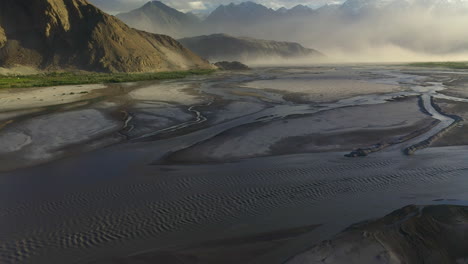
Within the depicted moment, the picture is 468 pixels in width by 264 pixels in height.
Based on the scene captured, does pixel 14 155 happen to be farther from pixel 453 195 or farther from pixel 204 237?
pixel 453 195

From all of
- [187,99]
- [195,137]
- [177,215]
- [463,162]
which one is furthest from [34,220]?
[187,99]

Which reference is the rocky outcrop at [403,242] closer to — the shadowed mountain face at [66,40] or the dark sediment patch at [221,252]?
the dark sediment patch at [221,252]

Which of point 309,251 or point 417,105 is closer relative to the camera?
point 309,251

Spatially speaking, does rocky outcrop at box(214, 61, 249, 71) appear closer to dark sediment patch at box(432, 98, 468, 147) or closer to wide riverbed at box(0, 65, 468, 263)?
dark sediment patch at box(432, 98, 468, 147)

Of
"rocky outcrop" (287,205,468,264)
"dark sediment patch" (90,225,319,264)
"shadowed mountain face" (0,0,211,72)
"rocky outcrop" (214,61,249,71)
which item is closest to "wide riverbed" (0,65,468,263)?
"dark sediment patch" (90,225,319,264)

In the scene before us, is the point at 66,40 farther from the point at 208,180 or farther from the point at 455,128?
the point at 455,128

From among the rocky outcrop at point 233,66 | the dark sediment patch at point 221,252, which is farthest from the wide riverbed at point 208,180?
the rocky outcrop at point 233,66
